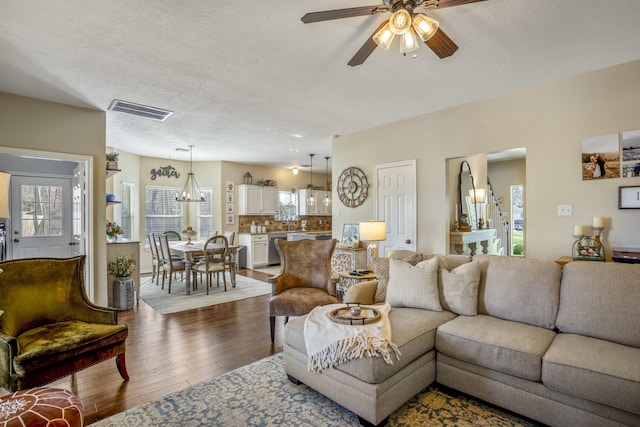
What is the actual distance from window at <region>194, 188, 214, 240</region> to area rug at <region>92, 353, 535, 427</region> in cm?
610

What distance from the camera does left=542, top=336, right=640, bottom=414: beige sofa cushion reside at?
160 centimetres

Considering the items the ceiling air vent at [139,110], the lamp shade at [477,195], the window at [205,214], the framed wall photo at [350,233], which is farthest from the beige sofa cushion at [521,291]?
the window at [205,214]

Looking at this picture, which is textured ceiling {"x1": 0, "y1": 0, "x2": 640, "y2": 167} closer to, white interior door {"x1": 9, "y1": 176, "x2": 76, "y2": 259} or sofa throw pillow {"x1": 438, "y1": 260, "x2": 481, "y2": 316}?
sofa throw pillow {"x1": 438, "y1": 260, "x2": 481, "y2": 316}

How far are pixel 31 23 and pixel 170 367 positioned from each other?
286cm

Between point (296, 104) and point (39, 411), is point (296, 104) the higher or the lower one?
the higher one

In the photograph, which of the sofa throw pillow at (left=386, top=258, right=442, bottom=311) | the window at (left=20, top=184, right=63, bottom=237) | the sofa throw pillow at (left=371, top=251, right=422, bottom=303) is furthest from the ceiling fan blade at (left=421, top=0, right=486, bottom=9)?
the window at (left=20, top=184, right=63, bottom=237)

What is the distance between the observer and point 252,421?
1.99m

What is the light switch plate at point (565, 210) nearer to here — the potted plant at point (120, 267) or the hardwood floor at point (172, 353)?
the hardwood floor at point (172, 353)

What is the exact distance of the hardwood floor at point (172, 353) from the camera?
2.34 m

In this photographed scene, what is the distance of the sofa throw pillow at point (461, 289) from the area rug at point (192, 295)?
339cm

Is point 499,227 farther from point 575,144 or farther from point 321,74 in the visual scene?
point 321,74

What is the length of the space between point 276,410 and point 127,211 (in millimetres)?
6475

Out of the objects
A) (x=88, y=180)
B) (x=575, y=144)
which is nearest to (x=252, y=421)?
(x=88, y=180)

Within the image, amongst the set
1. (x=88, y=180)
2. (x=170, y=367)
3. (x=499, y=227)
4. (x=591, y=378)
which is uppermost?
(x=88, y=180)
